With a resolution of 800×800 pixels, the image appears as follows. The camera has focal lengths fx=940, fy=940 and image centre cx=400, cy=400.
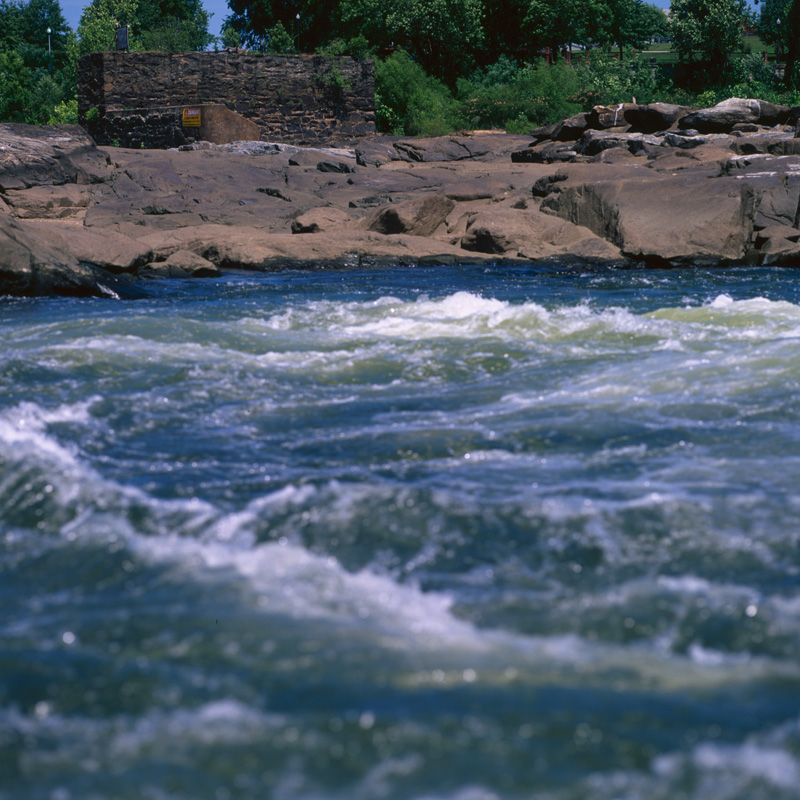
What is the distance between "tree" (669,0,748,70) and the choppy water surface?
3702 cm

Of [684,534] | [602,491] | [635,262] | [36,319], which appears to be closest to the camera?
[684,534]

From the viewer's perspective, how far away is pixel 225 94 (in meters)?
27.1

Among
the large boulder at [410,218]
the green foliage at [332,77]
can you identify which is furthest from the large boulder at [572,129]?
the large boulder at [410,218]

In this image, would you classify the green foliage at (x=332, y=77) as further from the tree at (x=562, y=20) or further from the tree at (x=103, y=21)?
the tree at (x=103, y=21)

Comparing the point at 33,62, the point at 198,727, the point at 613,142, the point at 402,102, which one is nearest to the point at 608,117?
the point at 613,142

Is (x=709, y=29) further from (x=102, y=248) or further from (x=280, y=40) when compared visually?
(x=102, y=248)

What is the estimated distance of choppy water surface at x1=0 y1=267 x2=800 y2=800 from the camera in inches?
89.1

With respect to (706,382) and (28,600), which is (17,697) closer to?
(28,600)

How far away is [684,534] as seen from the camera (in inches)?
135

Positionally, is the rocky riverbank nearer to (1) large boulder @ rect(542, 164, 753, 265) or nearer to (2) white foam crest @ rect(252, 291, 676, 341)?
(1) large boulder @ rect(542, 164, 753, 265)

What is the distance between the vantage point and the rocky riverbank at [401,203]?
1272cm

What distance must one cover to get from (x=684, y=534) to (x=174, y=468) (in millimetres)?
2207

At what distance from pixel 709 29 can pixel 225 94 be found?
2228 centimetres

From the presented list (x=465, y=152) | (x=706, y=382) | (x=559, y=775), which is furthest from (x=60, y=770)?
(x=465, y=152)
